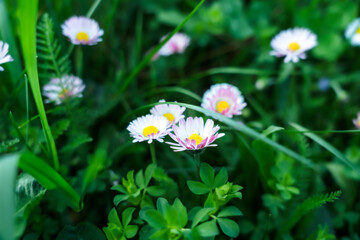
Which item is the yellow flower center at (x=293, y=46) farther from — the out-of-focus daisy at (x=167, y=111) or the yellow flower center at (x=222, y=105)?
the out-of-focus daisy at (x=167, y=111)

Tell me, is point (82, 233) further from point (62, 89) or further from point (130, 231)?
point (62, 89)

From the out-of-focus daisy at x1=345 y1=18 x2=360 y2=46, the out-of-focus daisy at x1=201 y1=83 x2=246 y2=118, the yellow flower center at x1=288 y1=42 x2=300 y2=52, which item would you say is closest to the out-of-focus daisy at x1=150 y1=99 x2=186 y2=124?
the out-of-focus daisy at x1=201 y1=83 x2=246 y2=118

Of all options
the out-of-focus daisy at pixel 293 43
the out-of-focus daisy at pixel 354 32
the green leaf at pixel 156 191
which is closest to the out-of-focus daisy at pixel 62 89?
the green leaf at pixel 156 191

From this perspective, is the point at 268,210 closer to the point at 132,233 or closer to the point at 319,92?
the point at 132,233

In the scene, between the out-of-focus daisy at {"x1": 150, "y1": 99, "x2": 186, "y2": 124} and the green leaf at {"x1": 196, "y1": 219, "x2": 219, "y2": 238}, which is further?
the out-of-focus daisy at {"x1": 150, "y1": 99, "x2": 186, "y2": 124}

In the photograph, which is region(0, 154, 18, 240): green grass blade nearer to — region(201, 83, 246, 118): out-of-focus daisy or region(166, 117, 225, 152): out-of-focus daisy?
region(166, 117, 225, 152): out-of-focus daisy

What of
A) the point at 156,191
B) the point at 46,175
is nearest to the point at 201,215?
the point at 156,191
